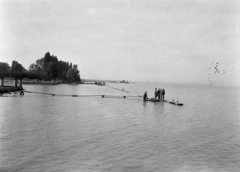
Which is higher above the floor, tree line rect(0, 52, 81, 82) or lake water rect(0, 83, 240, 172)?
tree line rect(0, 52, 81, 82)

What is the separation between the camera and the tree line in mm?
84406

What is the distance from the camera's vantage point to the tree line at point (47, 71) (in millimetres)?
84406

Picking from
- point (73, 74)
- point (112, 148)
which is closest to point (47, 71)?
point (73, 74)

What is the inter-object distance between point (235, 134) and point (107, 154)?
47.6 ft

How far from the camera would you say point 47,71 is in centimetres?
14100

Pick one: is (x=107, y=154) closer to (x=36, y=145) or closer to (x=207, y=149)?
(x=36, y=145)

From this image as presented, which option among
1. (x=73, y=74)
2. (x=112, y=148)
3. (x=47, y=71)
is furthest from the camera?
(x=73, y=74)

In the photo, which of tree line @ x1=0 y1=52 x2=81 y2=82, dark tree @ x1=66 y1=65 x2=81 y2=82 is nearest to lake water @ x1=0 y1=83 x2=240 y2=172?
tree line @ x1=0 y1=52 x2=81 y2=82

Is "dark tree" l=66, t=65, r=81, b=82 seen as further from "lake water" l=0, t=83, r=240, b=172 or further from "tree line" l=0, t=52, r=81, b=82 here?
"lake water" l=0, t=83, r=240, b=172

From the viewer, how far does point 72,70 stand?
18250 centimetres

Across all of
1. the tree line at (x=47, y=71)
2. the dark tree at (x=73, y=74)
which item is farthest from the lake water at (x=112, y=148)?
the dark tree at (x=73, y=74)

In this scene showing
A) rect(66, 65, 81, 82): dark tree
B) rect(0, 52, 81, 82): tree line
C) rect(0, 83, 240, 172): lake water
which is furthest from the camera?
rect(66, 65, 81, 82): dark tree

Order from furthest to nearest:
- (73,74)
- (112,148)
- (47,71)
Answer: (73,74), (47,71), (112,148)

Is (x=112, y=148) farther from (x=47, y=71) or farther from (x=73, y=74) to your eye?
(x=73, y=74)
